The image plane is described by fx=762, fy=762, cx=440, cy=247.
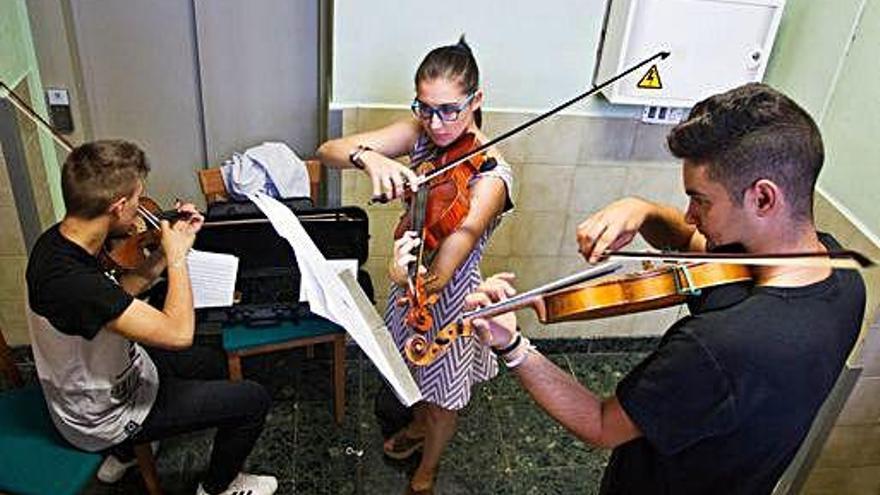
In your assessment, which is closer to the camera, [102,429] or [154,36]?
[102,429]

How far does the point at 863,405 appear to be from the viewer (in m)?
2.22

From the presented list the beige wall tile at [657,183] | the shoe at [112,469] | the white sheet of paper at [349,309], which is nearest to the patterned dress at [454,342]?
the white sheet of paper at [349,309]

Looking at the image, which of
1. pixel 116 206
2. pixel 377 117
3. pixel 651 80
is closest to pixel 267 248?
pixel 377 117

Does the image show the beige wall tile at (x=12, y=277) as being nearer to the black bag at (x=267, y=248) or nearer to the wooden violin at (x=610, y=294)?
the black bag at (x=267, y=248)

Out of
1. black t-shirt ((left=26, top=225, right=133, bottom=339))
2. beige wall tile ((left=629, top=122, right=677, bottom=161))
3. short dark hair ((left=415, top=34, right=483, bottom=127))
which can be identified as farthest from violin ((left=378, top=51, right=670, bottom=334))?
beige wall tile ((left=629, top=122, right=677, bottom=161))

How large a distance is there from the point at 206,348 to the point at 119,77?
99 cm

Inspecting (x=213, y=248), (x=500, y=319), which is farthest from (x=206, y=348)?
(x=500, y=319)

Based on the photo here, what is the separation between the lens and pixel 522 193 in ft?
8.80

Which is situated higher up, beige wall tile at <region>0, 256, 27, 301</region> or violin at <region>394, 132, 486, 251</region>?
violin at <region>394, 132, 486, 251</region>

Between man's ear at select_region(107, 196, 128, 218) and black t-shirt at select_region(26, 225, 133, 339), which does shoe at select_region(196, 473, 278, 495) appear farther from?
man's ear at select_region(107, 196, 128, 218)

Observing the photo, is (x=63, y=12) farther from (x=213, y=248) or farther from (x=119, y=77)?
(x=213, y=248)

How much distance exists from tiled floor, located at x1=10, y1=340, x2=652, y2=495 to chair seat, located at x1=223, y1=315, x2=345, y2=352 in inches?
16.4

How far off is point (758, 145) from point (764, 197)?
0.09 metres

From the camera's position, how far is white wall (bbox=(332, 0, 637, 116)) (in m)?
2.32
